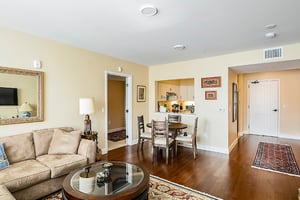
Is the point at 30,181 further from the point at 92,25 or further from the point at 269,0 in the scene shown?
the point at 269,0

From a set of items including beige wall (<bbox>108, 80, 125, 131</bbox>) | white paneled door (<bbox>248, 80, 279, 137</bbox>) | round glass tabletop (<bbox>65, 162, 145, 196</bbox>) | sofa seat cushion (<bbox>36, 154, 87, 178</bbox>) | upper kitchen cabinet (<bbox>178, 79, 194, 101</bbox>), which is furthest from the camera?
beige wall (<bbox>108, 80, 125, 131</bbox>)

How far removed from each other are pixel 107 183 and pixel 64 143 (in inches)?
56.6

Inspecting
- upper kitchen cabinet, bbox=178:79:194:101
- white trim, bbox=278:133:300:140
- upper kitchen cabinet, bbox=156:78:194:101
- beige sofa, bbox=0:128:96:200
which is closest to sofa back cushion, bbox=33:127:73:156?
beige sofa, bbox=0:128:96:200

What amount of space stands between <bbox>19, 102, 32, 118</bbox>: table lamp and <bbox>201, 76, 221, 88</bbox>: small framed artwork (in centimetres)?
428

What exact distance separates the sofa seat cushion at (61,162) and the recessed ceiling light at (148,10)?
8.20 ft

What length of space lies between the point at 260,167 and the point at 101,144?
3.76 metres

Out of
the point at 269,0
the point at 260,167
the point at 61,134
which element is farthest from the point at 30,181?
the point at 260,167

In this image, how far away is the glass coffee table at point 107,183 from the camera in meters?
1.73

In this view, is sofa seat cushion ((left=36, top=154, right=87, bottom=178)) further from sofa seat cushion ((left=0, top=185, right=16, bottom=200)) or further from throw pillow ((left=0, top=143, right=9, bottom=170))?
sofa seat cushion ((left=0, top=185, right=16, bottom=200))

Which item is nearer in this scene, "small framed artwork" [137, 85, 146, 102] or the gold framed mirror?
the gold framed mirror

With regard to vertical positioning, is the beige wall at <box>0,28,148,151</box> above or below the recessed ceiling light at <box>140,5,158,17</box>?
below

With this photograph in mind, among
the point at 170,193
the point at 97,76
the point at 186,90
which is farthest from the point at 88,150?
the point at 186,90

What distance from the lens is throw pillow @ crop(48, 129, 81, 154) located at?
9.67 ft

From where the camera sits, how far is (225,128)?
458 centimetres
